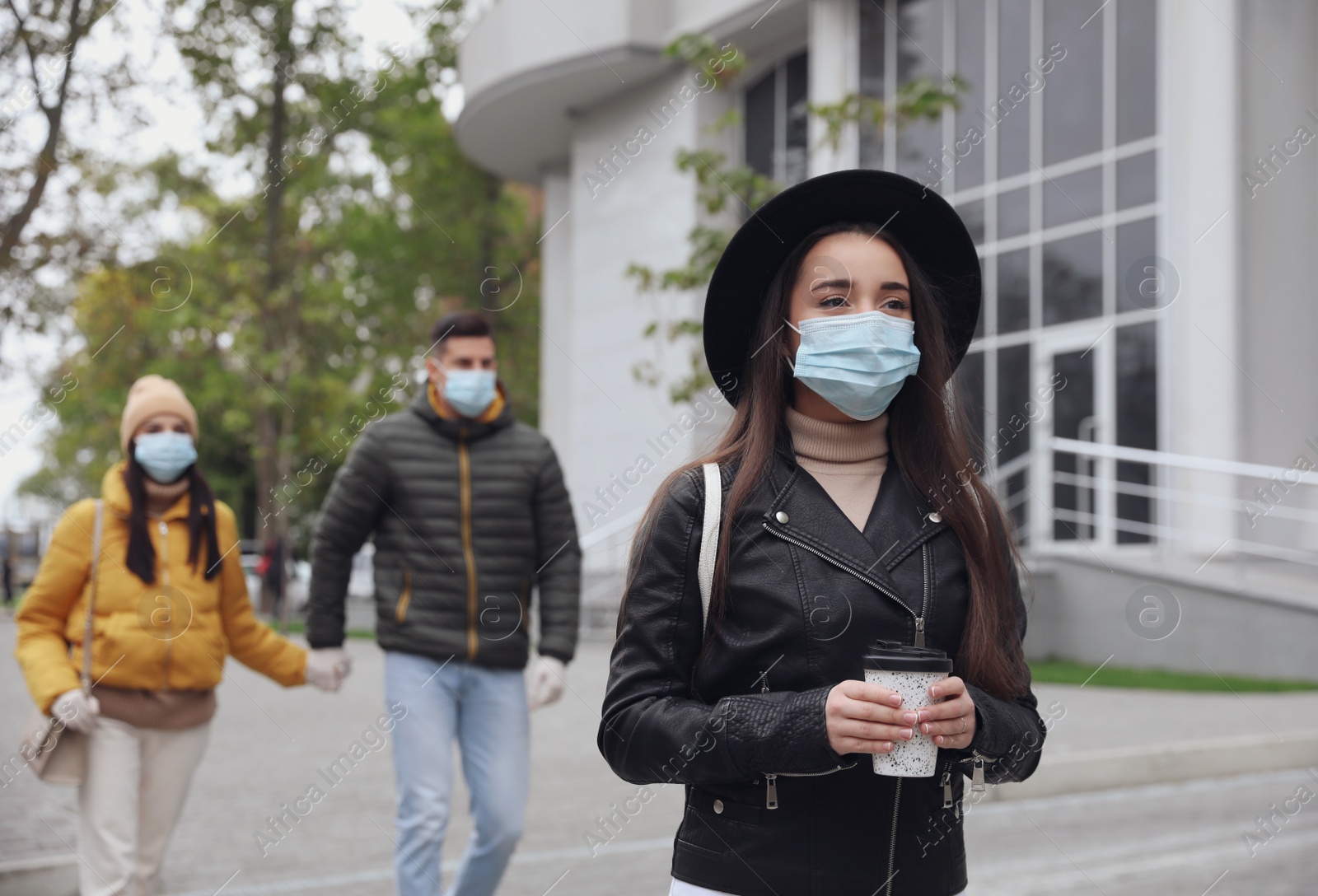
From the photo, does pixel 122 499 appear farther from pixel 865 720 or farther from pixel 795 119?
pixel 795 119

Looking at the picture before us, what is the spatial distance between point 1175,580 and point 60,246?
11991 millimetres

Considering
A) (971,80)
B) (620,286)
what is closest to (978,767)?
(971,80)

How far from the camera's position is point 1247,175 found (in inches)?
658

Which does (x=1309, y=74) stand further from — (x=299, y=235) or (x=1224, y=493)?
(x=299, y=235)

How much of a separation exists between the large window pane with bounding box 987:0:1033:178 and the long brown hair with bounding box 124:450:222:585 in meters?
16.4

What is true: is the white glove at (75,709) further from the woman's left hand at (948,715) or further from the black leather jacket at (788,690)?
the woman's left hand at (948,715)

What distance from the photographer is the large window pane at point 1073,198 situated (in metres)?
18.7

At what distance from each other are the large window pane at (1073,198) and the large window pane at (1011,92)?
2.36ft

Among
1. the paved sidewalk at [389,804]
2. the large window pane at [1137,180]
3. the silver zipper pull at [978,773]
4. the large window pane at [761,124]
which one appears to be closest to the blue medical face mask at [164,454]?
the paved sidewalk at [389,804]

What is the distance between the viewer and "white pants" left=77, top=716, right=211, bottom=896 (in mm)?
4566

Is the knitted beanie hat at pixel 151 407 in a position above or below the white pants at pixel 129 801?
above

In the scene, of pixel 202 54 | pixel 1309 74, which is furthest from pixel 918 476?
pixel 202 54

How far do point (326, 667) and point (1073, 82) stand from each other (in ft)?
53.6

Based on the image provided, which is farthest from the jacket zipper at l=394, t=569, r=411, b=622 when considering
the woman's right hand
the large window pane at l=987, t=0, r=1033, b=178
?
the large window pane at l=987, t=0, r=1033, b=178
